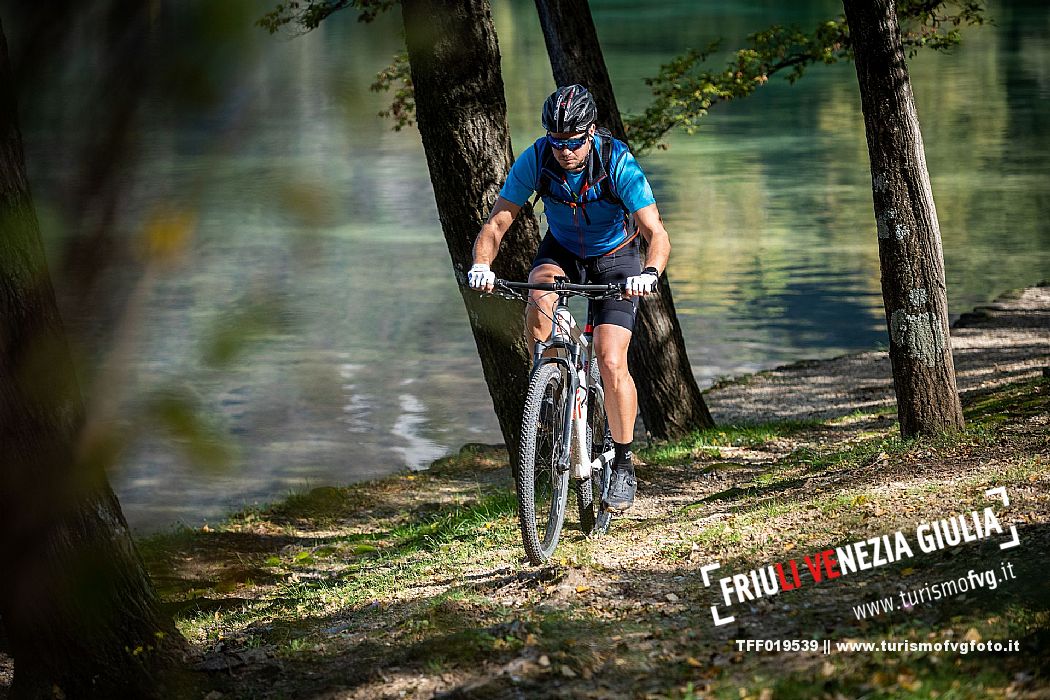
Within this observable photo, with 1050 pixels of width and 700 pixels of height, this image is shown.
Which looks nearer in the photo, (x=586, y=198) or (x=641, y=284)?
(x=641, y=284)

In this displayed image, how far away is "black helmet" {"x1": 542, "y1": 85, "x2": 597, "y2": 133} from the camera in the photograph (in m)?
4.99

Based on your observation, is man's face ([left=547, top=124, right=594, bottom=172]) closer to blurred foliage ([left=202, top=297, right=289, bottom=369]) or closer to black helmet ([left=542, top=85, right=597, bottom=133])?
black helmet ([left=542, top=85, right=597, bottom=133])

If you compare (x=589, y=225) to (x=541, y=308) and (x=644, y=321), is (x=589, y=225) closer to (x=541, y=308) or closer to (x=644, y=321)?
(x=541, y=308)

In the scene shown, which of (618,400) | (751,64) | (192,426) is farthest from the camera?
(751,64)

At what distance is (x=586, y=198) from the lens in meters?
5.32

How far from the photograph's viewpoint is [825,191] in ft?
102

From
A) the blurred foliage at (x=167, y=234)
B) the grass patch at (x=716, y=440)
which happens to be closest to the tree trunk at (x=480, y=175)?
the grass patch at (x=716, y=440)

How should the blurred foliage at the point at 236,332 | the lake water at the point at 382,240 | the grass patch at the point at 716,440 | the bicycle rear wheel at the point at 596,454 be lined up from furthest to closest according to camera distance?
the grass patch at the point at 716,440
the bicycle rear wheel at the point at 596,454
the blurred foliage at the point at 236,332
the lake water at the point at 382,240

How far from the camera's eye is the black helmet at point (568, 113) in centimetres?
499

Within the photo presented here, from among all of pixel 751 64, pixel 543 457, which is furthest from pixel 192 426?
pixel 751 64

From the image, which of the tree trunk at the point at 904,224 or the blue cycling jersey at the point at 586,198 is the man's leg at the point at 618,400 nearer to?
the blue cycling jersey at the point at 586,198

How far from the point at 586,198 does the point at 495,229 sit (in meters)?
0.45

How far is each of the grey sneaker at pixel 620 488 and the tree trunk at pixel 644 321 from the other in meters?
3.67

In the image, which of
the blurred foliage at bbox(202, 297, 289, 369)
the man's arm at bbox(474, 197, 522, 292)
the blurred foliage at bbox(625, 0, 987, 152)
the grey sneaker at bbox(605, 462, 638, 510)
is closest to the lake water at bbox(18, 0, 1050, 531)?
the blurred foliage at bbox(202, 297, 289, 369)
